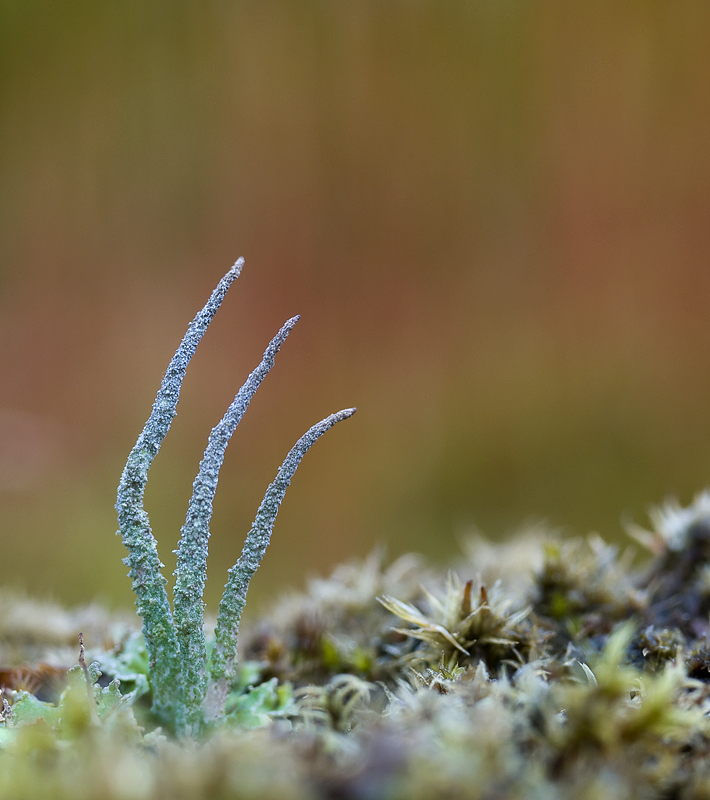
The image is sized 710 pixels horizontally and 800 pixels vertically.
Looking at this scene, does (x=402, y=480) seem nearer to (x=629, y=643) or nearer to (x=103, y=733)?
(x=629, y=643)

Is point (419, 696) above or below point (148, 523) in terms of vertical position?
below

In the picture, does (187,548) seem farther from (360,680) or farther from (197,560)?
(360,680)

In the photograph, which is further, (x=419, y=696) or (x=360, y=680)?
(x=360, y=680)

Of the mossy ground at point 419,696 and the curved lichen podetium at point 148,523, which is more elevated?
the curved lichen podetium at point 148,523

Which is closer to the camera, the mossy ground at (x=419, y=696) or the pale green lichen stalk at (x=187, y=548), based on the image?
the mossy ground at (x=419, y=696)

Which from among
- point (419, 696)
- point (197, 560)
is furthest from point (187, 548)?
point (419, 696)
